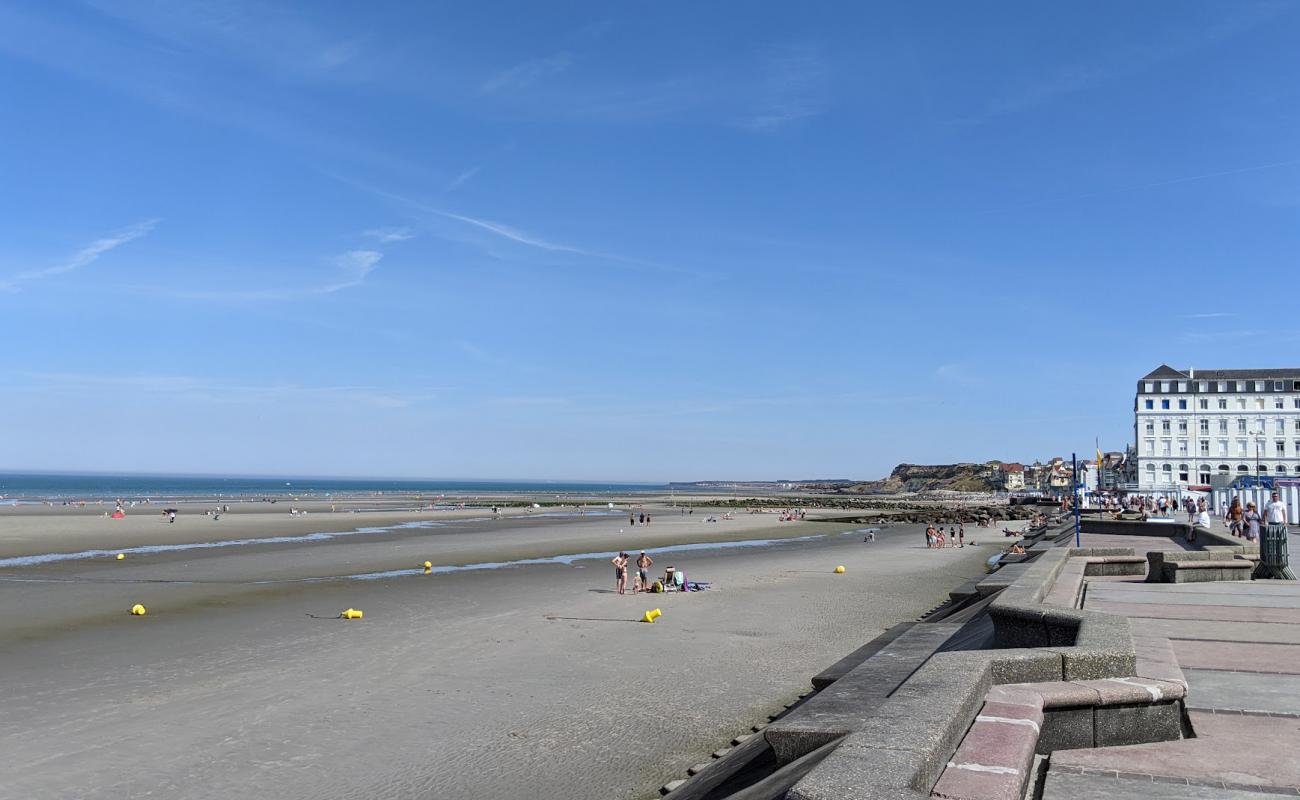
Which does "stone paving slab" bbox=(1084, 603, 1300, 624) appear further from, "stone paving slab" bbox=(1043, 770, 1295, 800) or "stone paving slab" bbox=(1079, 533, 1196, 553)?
"stone paving slab" bbox=(1079, 533, 1196, 553)

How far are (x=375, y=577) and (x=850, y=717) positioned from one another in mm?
26821

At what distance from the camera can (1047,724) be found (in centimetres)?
541

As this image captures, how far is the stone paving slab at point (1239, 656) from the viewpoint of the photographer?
7.70m

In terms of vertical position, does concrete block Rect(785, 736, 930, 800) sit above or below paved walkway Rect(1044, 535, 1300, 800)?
above

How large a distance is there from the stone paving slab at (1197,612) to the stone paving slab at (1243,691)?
9.66 feet

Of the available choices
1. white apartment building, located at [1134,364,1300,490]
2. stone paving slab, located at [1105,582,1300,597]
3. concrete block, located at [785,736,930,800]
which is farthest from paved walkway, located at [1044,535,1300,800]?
white apartment building, located at [1134,364,1300,490]

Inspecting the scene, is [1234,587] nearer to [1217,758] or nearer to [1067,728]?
[1217,758]

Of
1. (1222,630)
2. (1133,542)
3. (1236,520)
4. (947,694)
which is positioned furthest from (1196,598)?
(1236,520)

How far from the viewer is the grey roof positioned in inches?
4328

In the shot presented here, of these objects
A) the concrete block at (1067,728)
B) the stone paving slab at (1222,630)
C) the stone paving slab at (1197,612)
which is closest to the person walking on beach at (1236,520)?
the stone paving slab at (1197,612)

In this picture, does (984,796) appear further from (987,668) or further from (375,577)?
(375,577)

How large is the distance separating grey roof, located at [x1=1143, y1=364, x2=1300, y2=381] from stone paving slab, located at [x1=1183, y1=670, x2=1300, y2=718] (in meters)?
122

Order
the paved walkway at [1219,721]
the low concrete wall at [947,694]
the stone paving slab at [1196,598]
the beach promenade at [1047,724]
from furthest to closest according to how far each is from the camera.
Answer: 1. the stone paving slab at [1196,598]
2. the paved walkway at [1219,721]
3. the beach promenade at [1047,724]
4. the low concrete wall at [947,694]

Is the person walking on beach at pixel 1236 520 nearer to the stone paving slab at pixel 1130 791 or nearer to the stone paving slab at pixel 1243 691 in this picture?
the stone paving slab at pixel 1243 691
